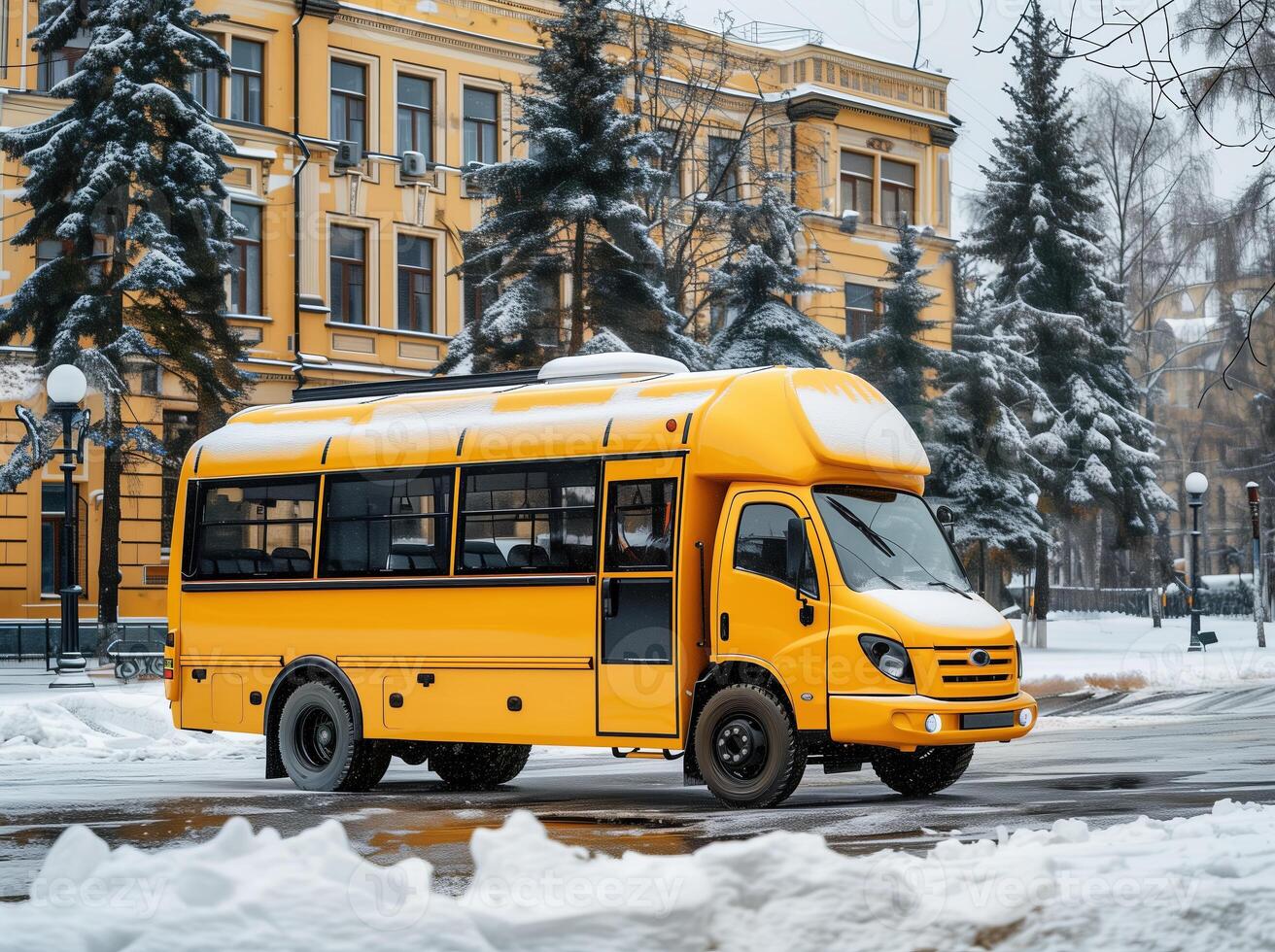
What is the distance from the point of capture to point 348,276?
41.4 m

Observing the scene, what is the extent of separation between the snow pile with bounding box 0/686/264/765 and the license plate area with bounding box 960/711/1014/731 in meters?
9.30

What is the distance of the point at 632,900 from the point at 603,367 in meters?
8.59

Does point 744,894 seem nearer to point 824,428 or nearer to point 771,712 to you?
point 771,712

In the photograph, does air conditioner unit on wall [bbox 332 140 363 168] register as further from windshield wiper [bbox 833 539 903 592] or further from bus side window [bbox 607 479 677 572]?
windshield wiper [bbox 833 539 903 592]

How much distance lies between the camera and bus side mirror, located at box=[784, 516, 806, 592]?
1277 cm

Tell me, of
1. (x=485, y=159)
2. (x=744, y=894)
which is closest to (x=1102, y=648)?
(x=485, y=159)

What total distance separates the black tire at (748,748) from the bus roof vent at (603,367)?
2.99 meters

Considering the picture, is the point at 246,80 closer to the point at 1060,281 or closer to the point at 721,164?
the point at 721,164

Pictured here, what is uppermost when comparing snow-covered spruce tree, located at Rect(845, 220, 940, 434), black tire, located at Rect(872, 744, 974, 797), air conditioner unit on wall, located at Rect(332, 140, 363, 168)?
air conditioner unit on wall, located at Rect(332, 140, 363, 168)

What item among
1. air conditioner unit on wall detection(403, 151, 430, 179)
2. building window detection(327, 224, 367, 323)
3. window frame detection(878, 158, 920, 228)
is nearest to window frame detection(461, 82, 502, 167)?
air conditioner unit on wall detection(403, 151, 430, 179)

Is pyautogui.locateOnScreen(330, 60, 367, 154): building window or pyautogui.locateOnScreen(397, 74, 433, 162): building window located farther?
pyautogui.locateOnScreen(397, 74, 433, 162): building window

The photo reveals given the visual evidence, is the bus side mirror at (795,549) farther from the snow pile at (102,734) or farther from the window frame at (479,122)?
the window frame at (479,122)

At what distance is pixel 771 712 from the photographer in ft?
41.4

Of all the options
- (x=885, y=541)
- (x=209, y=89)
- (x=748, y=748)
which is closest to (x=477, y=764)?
(x=748, y=748)
